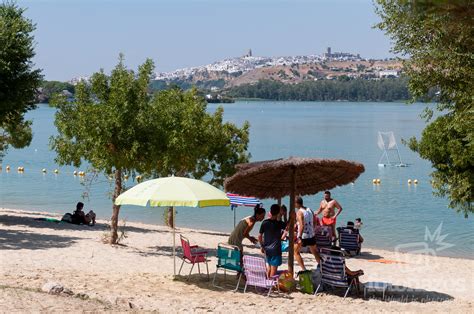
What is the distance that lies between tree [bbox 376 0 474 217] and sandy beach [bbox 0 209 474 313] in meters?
2.43

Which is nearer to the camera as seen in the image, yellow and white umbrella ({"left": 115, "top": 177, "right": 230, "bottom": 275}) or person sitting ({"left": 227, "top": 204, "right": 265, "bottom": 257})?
yellow and white umbrella ({"left": 115, "top": 177, "right": 230, "bottom": 275})

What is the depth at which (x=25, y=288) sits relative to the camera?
10.8 metres

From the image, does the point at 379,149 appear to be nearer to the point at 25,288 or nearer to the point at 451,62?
the point at 451,62

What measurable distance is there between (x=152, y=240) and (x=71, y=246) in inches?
135

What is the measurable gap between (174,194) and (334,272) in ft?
9.78

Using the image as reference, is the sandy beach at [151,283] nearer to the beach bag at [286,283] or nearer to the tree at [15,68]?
the beach bag at [286,283]

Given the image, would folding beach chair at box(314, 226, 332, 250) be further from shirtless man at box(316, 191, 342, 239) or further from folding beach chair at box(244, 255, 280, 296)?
folding beach chair at box(244, 255, 280, 296)

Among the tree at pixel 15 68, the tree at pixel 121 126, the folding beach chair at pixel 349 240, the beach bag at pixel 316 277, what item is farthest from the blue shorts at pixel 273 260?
the tree at pixel 15 68

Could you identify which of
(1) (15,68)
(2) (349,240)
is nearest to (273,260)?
(2) (349,240)

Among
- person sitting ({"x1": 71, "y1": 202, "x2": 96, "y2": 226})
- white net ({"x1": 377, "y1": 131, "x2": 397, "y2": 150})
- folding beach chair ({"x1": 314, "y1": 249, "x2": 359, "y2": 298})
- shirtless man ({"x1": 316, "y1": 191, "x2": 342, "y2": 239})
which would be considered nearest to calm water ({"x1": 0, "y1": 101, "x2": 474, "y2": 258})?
white net ({"x1": 377, "y1": 131, "x2": 397, "y2": 150})

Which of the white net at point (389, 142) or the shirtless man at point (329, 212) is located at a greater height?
the white net at point (389, 142)

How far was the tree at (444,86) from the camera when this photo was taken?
48.4 ft

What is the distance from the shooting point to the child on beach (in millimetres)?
11875

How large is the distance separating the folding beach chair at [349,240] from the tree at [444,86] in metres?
2.82
